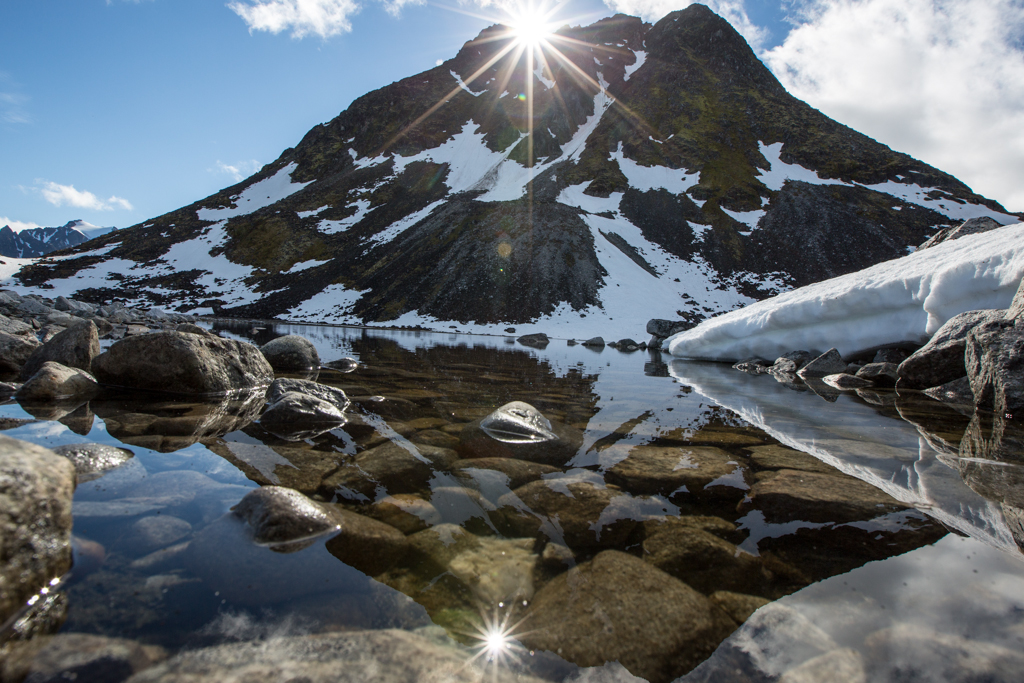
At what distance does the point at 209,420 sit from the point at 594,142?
276 ft

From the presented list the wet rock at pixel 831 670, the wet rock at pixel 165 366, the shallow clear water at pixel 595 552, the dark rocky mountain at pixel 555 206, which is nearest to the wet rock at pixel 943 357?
the shallow clear water at pixel 595 552

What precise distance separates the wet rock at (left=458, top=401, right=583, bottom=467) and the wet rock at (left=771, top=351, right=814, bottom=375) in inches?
469

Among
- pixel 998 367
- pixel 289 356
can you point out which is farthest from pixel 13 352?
pixel 998 367

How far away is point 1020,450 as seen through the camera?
4801 millimetres

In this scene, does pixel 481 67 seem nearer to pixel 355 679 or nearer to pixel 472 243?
pixel 472 243

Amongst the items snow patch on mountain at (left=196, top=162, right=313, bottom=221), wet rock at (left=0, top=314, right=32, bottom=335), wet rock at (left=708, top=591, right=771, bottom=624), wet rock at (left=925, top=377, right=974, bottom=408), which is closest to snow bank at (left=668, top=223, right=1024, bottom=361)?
wet rock at (left=925, top=377, right=974, bottom=408)

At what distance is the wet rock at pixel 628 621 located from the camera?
1.79 meters

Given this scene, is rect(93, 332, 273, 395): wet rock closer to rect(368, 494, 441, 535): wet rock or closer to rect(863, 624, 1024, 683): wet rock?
rect(368, 494, 441, 535): wet rock

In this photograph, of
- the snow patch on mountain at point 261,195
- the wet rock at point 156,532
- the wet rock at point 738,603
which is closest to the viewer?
the wet rock at point 738,603

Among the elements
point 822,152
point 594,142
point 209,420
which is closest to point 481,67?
point 594,142

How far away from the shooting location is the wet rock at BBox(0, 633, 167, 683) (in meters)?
1.43

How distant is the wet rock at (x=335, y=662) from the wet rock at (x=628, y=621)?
0.95 feet

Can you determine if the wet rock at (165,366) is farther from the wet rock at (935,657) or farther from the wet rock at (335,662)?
the wet rock at (935,657)

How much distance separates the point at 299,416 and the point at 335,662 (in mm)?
4090
